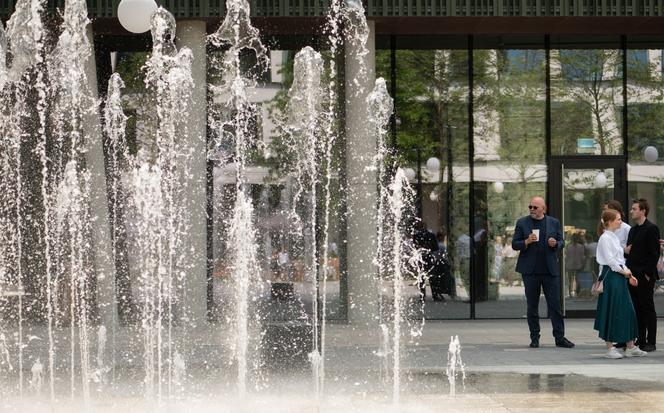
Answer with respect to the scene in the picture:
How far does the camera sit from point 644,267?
12602mm

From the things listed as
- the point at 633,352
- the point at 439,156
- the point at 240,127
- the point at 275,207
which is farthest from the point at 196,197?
the point at 633,352

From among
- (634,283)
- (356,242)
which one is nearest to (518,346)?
(634,283)

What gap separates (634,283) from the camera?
39.1 feet

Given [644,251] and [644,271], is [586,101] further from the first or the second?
[644,271]

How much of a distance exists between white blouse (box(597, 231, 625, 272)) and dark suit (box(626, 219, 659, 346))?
794 mm

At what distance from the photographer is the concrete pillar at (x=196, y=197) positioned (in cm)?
1572

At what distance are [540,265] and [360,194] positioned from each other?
12.4 feet

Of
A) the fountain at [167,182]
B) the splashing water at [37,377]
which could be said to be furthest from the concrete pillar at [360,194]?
the splashing water at [37,377]

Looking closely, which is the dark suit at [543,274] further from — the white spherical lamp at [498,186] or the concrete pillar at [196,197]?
the concrete pillar at [196,197]

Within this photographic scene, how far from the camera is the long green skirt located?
11781mm

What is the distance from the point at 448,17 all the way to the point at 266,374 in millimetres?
7166

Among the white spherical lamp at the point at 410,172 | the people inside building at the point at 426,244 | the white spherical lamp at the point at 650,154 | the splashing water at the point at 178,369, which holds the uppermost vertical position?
the white spherical lamp at the point at 650,154

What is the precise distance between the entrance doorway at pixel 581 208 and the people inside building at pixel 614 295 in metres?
Answer: 5.17

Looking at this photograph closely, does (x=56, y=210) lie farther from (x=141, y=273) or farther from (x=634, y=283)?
(x=634, y=283)
